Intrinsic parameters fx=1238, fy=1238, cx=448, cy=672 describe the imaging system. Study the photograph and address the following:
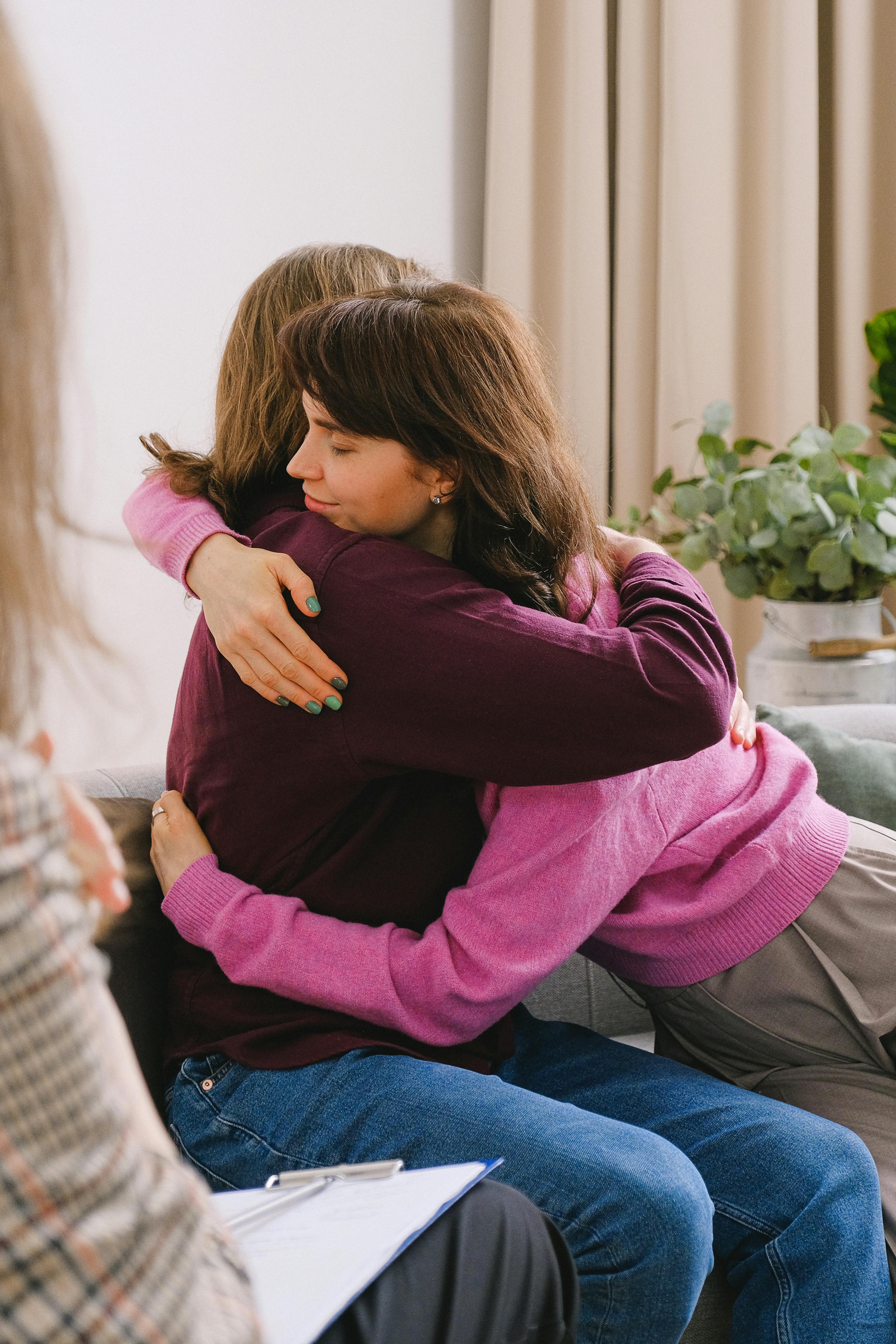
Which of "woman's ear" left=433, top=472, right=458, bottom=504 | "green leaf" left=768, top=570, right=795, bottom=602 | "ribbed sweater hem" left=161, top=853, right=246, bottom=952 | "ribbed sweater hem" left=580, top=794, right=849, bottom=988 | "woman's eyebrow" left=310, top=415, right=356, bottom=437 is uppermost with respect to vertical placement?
"woman's eyebrow" left=310, top=415, right=356, bottom=437

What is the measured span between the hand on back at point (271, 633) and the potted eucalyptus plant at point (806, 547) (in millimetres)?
1118

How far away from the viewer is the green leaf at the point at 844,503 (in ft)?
6.29

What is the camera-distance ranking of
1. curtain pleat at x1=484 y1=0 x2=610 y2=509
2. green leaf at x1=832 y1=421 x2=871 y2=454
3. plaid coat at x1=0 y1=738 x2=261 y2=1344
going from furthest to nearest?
curtain pleat at x1=484 y1=0 x2=610 y2=509, green leaf at x1=832 y1=421 x2=871 y2=454, plaid coat at x1=0 y1=738 x2=261 y2=1344

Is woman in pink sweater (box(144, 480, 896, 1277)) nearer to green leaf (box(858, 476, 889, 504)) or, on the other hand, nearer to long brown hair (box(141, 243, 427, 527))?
Result: long brown hair (box(141, 243, 427, 527))

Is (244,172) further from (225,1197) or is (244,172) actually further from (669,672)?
(225,1197)

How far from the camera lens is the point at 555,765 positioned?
101 centimetres

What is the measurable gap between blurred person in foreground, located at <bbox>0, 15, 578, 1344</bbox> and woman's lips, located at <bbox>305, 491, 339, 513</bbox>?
1.84 ft

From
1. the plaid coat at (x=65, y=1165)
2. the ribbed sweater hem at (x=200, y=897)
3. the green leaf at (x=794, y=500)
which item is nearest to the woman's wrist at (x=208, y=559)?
the ribbed sweater hem at (x=200, y=897)

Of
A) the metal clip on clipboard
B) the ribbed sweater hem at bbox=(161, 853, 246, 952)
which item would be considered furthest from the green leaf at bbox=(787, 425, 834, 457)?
the metal clip on clipboard

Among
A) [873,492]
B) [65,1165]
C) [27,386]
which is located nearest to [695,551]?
[873,492]

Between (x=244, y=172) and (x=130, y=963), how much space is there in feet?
5.30

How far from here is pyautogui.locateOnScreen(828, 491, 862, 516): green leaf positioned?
1917 millimetres

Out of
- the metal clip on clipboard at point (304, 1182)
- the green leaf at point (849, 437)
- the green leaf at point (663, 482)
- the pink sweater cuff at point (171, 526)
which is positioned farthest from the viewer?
the green leaf at point (663, 482)

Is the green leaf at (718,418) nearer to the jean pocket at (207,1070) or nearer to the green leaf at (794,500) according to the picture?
the green leaf at (794,500)
